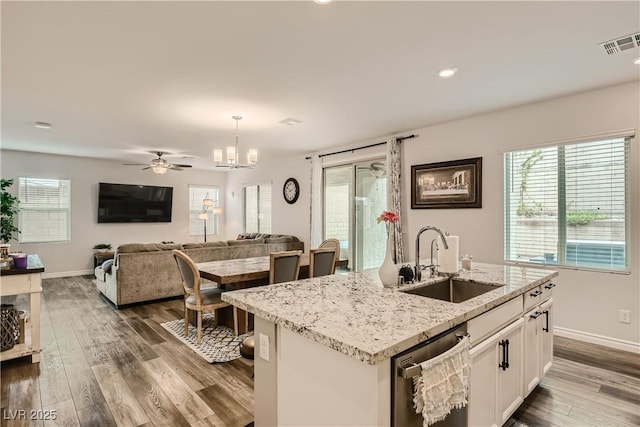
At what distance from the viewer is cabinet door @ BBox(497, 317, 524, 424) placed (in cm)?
186

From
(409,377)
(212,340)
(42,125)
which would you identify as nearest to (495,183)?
(409,377)

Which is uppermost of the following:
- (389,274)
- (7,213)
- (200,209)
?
(200,209)

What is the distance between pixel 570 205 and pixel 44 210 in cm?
926

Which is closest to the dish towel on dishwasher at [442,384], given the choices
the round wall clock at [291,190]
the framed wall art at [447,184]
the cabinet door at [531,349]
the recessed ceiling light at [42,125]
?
the cabinet door at [531,349]

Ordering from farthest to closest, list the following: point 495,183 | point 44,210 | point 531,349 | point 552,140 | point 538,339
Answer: point 44,210 < point 495,183 < point 552,140 < point 538,339 < point 531,349

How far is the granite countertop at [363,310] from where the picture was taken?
119cm

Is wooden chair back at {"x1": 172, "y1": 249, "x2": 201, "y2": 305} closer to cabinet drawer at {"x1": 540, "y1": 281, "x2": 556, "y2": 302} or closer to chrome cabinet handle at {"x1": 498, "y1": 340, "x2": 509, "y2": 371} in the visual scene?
chrome cabinet handle at {"x1": 498, "y1": 340, "x2": 509, "y2": 371}

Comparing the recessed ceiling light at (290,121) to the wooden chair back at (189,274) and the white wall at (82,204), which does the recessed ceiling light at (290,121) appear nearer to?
the wooden chair back at (189,274)

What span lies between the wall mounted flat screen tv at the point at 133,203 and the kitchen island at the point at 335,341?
23.9 feet

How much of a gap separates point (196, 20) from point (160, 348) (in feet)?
9.82

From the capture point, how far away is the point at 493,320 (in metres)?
1.77

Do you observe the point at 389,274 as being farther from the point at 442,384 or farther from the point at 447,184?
the point at 447,184

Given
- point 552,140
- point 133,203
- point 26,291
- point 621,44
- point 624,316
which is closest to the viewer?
point 621,44

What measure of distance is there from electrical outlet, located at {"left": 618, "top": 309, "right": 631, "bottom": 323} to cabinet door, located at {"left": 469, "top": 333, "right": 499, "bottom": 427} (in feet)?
8.22
